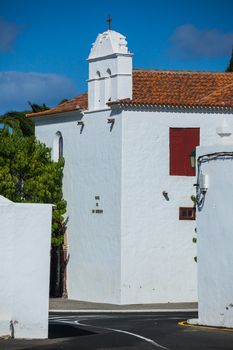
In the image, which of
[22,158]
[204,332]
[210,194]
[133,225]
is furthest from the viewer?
[22,158]

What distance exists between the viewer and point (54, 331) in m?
21.3

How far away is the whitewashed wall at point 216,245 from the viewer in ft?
71.9

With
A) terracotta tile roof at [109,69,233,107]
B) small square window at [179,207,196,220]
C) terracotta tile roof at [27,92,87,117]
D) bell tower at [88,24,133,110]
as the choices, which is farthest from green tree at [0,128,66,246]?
small square window at [179,207,196,220]

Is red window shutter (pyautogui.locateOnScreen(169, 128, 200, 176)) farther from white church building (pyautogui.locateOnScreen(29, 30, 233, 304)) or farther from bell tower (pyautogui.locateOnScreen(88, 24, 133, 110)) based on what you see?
bell tower (pyautogui.locateOnScreen(88, 24, 133, 110))

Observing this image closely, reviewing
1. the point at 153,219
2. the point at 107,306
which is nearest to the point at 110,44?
the point at 153,219

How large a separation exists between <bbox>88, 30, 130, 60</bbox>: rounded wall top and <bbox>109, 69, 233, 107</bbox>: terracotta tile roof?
154 centimetres

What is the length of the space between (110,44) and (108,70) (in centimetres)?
107

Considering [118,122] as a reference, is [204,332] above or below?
below

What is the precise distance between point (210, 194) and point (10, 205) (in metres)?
5.59

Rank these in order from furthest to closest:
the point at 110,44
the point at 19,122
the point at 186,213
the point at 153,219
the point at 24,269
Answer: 1. the point at 19,122
2. the point at 110,44
3. the point at 186,213
4. the point at 153,219
5. the point at 24,269

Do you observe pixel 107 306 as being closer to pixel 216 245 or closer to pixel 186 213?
pixel 186 213

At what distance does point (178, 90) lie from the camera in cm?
4288

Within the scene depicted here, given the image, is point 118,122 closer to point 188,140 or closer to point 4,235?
point 188,140

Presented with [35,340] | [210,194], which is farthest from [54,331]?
[210,194]
